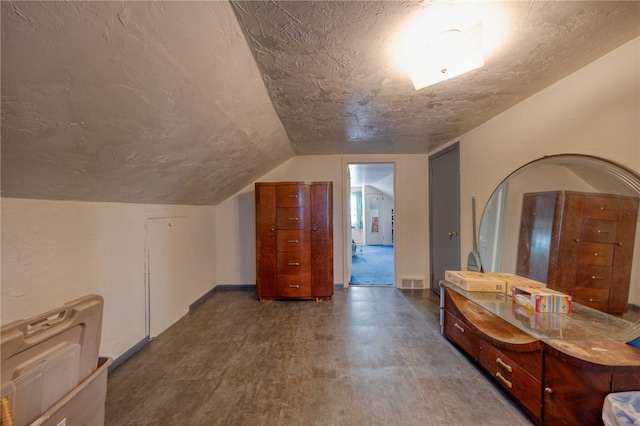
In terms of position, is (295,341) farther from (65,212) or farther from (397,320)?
(65,212)

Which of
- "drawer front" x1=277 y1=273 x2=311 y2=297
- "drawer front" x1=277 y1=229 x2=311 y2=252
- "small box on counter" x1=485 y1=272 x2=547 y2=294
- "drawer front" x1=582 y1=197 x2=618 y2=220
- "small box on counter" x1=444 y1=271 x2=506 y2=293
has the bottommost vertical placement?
Answer: "drawer front" x1=277 y1=273 x2=311 y2=297

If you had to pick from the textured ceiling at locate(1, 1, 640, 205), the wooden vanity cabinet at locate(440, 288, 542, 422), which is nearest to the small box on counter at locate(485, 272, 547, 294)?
the wooden vanity cabinet at locate(440, 288, 542, 422)

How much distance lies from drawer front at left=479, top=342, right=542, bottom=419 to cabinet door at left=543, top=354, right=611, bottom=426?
0.05m

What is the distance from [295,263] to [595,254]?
8.54 feet

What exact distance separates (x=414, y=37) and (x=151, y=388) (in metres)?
2.56

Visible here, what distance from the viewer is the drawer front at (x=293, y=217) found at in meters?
3.11

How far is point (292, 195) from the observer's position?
10.2 ft

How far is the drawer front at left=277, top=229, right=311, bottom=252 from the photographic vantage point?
10.2ft

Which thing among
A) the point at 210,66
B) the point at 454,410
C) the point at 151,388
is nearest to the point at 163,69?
the point at 210,66

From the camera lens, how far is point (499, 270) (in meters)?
2.16

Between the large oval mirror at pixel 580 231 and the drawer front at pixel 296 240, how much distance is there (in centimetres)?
204

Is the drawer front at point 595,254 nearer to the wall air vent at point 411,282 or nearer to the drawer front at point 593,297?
the drawer front at point 593,297

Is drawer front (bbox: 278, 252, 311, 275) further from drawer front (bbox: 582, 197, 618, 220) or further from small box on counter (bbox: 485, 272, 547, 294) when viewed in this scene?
drawer front (bbox: 582, 197, 618, 220)

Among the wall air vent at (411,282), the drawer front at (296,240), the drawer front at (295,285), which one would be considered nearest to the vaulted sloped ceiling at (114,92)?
the drawer front at (296,240)
